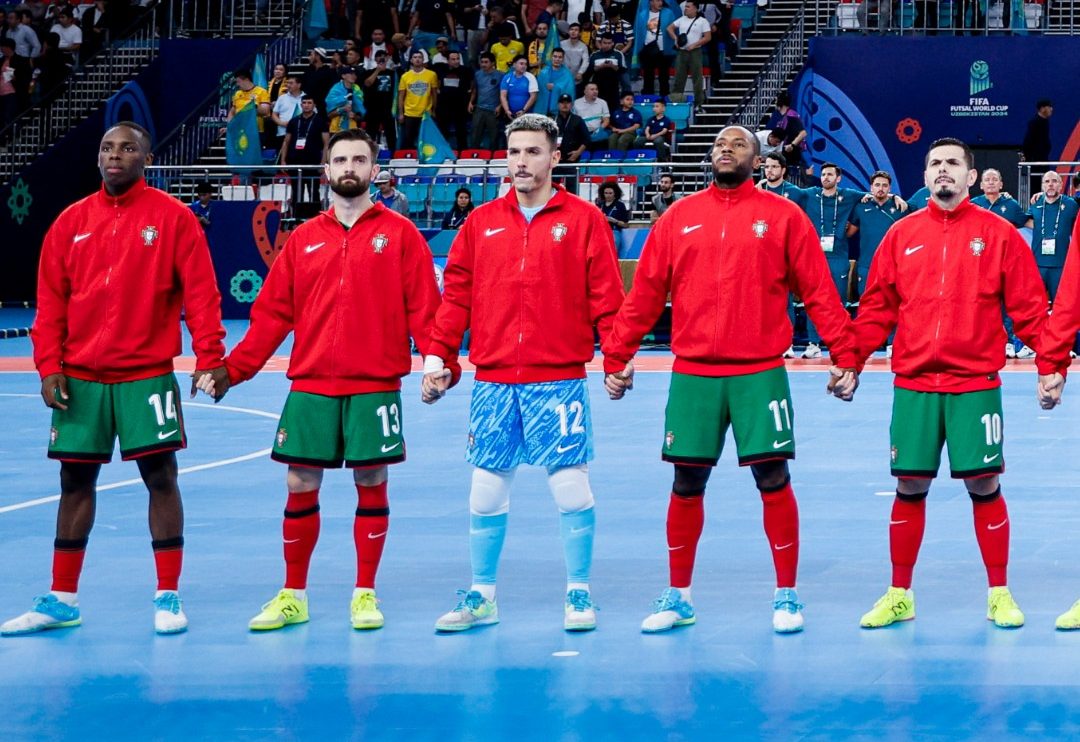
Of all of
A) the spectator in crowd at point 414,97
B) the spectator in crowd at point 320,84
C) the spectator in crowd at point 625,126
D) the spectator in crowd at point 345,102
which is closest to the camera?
the spectator in crowd at point 625,126

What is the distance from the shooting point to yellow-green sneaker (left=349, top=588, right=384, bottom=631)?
24.8ft

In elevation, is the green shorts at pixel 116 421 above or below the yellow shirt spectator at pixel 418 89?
below

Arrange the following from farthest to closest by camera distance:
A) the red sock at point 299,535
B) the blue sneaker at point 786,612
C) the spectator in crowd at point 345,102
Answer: the spectator in crowd at point 345,102
the red sock at point 299,535
the blue sneaker at point 786,612

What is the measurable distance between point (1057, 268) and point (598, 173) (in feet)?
25.4

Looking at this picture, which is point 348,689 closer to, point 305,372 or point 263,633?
point 263,633

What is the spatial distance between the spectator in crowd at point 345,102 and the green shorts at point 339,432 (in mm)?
20051

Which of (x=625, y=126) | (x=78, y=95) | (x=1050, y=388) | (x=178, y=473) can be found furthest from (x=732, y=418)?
(x=78, y=95)

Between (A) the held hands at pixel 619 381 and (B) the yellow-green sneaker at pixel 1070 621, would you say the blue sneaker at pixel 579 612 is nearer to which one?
(A) the held hands at pixel 619 381

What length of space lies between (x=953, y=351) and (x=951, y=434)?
0.37 m

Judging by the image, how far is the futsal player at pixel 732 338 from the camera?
760 centimetres

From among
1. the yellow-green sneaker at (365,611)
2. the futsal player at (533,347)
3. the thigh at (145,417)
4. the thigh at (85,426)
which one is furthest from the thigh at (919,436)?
the thigh at (85,426)

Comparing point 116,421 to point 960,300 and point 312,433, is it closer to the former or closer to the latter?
point 312,433

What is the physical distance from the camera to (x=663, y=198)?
891 inches

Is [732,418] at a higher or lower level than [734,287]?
Result: lower
